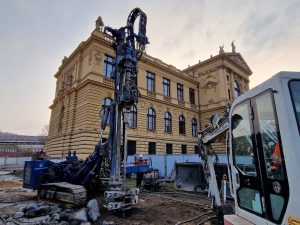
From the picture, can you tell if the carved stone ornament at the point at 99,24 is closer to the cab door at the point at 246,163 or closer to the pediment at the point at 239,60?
the pediment at the point at 239,60

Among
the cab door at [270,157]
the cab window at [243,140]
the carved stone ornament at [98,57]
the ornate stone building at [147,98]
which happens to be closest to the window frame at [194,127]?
the ornate stone building at [147,98]

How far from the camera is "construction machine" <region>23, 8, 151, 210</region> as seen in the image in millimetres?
7387

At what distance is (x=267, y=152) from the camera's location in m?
2.45

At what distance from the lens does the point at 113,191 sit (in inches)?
269

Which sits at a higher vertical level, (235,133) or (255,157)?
(235,133)

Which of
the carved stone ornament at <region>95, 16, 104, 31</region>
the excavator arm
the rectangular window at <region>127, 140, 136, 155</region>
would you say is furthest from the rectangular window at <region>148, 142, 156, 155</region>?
the excavator arm

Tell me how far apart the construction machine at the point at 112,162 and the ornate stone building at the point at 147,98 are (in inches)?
391

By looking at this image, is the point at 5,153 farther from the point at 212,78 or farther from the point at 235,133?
the point at 235,133

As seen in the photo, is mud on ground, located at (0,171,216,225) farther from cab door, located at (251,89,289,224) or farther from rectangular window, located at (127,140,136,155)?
rectangular window, located at (127,140,136,155)

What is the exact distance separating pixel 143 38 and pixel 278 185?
825 cm

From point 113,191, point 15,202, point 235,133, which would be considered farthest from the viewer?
point 15,202

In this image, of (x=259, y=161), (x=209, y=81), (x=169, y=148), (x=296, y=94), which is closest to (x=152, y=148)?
(x=169, y=148)

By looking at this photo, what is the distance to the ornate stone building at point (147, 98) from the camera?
21.3 metres

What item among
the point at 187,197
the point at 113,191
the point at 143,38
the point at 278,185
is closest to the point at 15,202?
the point at 113,191
